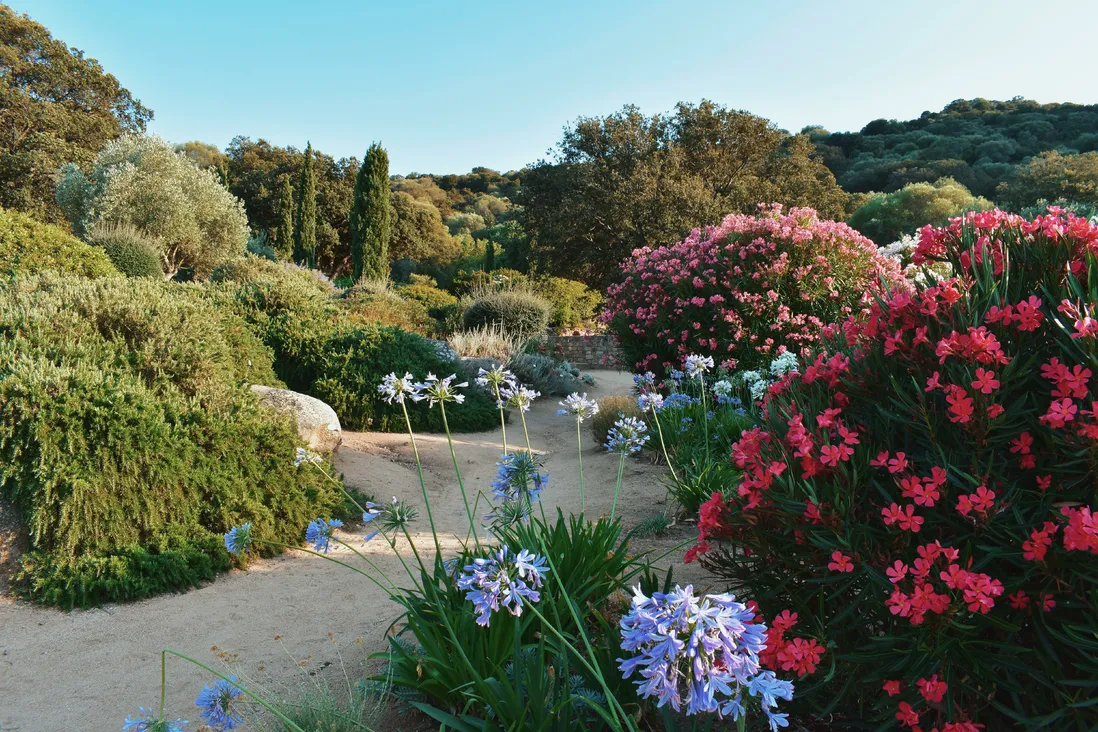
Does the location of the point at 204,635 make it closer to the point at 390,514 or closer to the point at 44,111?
the point at 390,514

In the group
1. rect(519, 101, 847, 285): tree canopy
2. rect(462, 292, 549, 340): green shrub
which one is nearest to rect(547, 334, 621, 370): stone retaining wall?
rect(462, 292, 549, 340): green shrub

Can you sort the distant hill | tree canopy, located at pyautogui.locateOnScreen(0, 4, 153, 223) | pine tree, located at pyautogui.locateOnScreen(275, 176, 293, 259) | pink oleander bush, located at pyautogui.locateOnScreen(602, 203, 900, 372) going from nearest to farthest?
pink oleander bush, located at pyautogui.locateOnScreen(602, 203, 900, 372), tree canopy, located at pyautogui.locateOnScreen(0, 4, 153, 223), pine tree, located at pyautogui.locateOnScreen(275, 176, 293, 259), the distant hill

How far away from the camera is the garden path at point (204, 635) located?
273 centimetres

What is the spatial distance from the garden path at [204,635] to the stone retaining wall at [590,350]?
1211cm

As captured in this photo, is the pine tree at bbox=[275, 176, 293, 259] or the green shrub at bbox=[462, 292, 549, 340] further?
the pine tree at bbox=[275, 176, 293, 259]

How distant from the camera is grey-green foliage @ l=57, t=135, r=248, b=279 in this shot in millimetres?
18906

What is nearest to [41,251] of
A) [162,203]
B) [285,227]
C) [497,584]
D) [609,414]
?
[609,414]

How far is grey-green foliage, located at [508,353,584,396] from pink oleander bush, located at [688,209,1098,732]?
8.96m

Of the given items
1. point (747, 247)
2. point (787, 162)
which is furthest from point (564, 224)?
point (747, 247)

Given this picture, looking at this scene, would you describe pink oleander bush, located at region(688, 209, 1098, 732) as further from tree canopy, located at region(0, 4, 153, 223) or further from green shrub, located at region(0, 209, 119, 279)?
tree canopy, located at region(0, 4, 153, 223)

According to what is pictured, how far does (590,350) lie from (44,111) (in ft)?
80.7

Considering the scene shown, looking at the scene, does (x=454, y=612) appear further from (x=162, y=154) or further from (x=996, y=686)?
(x=162, y=154)

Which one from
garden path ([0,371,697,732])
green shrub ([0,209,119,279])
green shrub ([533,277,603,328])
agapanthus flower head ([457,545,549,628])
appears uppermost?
green shrub ([0,209,119,279])

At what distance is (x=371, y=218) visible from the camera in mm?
24688
